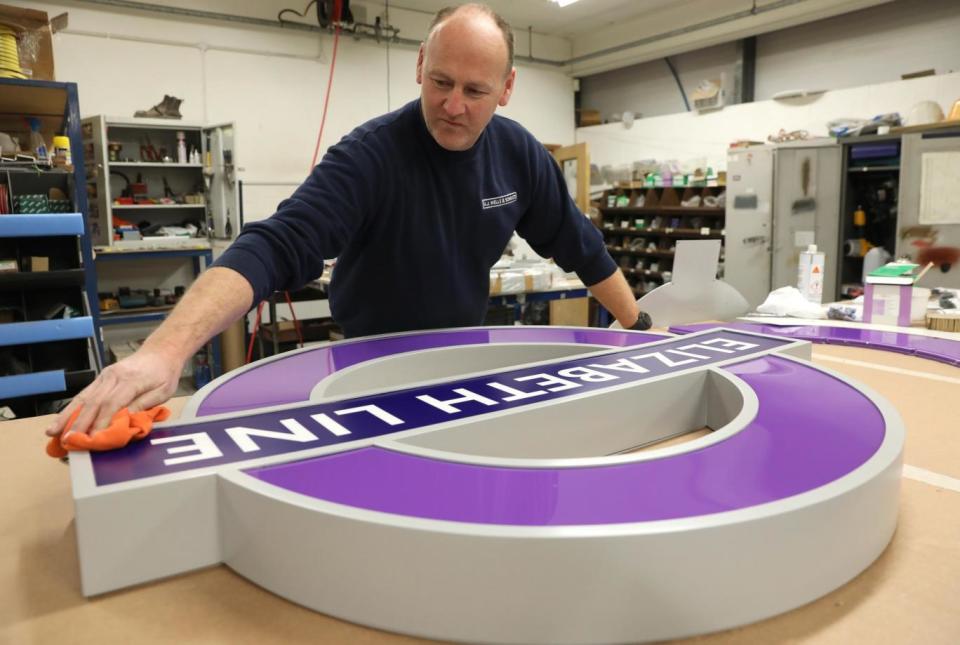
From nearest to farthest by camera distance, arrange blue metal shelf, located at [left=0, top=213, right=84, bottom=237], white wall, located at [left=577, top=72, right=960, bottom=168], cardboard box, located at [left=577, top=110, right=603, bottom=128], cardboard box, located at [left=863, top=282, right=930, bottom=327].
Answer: cardboard box, located at [left=863, top=282, right=930, bottom=327], blue metal shelf, located at [left=0, top=213, right=84, bottom=237], white wall, located at [left=577, top=72, right=960, bottom=168], cardboard box, located at [left=577, top=110, right=603, bottom=128]

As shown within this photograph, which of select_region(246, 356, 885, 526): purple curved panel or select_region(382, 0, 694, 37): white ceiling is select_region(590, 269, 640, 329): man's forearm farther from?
select_region(382, 0, 694, 37): white ceiling

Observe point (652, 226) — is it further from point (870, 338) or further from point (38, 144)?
point (38, 144)

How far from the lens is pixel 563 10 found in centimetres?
829

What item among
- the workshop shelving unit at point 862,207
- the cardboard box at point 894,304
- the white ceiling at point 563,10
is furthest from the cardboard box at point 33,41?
the workshop shelving unit at point 862,207

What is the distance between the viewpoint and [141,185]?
21.2 ft

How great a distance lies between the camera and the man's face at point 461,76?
5.03ft

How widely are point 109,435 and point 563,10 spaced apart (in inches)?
334

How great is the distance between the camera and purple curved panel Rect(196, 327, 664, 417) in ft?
4.12

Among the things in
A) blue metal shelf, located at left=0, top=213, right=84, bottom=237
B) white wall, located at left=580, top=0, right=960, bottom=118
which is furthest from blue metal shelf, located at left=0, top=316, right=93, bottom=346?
white wall, located at left=580, top=0, right=960, bottom=118

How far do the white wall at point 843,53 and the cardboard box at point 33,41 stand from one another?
22.3 ft

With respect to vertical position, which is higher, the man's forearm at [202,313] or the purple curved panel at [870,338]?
the man's forearm at [202,313]

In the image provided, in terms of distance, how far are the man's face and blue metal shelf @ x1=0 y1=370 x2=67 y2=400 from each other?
2083 mm

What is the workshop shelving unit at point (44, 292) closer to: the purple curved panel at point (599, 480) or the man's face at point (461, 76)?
the man's face at point (461, 76)

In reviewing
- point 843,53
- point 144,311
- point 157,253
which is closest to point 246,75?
point 157,253
